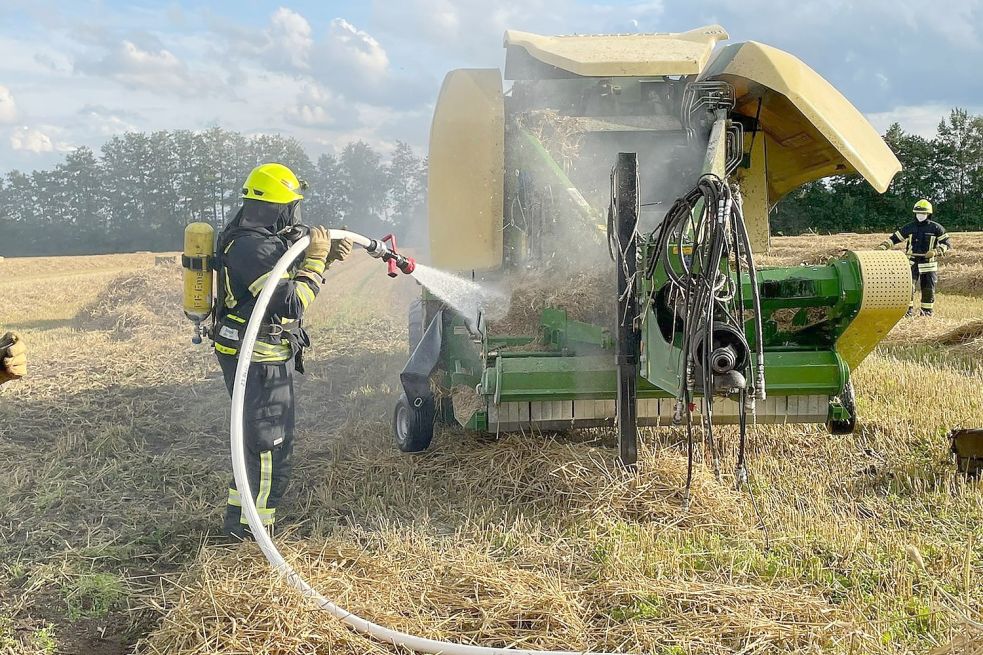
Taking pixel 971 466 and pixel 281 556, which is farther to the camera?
pixel 971 466

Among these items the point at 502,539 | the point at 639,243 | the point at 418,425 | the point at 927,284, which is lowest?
the point at 502,539

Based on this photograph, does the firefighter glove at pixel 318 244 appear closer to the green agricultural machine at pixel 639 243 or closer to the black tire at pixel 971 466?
the green agricultural machine at pixel 639 243

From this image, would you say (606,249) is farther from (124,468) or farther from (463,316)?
(124,468)

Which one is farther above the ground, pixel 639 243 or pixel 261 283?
pixel 639 243

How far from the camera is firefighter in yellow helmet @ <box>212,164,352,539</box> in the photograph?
160 inches

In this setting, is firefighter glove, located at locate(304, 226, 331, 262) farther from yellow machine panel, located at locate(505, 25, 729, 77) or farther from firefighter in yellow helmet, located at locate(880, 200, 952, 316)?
firefighter in yellow helmet, located at locate(880, 200, 952, 316)

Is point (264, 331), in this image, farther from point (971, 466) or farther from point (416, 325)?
point (971, 466)

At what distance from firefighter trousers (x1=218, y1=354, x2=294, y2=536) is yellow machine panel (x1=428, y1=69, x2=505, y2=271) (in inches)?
49.6

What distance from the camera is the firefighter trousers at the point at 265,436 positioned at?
13.4ft

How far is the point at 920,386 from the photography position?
20.3 ft

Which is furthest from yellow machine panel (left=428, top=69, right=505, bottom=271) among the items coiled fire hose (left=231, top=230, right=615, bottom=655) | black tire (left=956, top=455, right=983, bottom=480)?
black tire (left=956, top=455, right=983, bottom=480)

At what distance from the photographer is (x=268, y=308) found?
410 cm

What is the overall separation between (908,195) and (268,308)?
3802cm

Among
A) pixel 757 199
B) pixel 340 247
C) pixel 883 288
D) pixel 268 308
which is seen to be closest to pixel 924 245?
pixel 757 199
